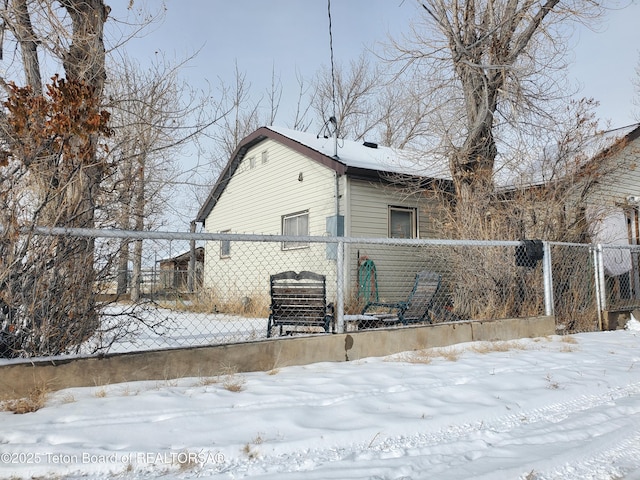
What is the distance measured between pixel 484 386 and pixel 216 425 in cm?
218

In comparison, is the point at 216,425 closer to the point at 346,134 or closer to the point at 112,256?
the point at 112,256

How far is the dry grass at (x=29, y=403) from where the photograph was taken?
269cm

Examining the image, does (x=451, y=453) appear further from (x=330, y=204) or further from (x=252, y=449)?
(x=330, y=204)

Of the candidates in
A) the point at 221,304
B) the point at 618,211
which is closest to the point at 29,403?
the point at 221,304

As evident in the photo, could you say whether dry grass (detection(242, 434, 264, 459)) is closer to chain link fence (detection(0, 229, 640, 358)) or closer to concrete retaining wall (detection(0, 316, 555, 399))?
concrete retaining wall (detection(0, 316, 555, 399))

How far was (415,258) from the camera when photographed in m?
10.4

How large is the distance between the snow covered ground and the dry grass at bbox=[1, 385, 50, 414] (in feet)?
0.22

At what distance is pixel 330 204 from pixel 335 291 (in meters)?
2.81

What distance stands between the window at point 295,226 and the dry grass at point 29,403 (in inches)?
312

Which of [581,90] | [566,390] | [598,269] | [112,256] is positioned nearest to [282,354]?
[112,256]

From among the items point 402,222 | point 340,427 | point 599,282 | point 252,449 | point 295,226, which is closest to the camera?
point 252,449

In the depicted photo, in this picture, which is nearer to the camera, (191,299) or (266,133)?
(191,299)

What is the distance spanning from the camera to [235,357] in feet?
12.4

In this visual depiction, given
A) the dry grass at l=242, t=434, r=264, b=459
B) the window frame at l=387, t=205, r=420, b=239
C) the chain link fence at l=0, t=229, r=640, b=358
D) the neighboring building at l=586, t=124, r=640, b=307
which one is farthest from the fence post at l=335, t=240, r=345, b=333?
the window frame at l=387, t=205, r=420, b=239
